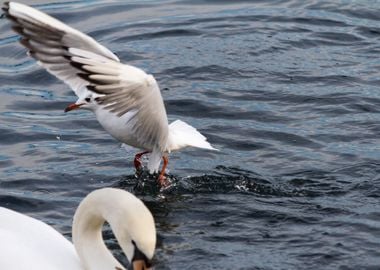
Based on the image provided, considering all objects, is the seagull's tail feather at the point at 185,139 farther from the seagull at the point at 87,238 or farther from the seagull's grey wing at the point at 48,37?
the seagull at the point at 87,238

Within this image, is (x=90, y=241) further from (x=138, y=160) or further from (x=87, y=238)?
(x=138, y=160)

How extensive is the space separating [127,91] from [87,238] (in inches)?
87.2

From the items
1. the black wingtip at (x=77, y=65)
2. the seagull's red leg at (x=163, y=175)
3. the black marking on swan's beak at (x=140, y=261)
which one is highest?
the black wingtip at (x=77, y=65)

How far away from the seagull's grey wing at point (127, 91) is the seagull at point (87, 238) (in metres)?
1.75

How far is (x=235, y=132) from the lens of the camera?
33.4 feet

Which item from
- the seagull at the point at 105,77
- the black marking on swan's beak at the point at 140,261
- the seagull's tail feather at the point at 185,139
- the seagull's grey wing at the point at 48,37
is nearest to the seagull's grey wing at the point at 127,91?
the seagull at the point at 105,77

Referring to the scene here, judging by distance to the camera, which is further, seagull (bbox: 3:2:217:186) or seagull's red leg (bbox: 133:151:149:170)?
seagull's red leg (bbox: 133:151:149:170)

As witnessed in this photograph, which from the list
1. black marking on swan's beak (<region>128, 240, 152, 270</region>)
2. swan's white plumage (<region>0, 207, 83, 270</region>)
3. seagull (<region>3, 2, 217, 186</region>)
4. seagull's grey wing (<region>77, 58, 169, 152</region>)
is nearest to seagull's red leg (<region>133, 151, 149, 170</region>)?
seagull (<region>3, 2, 217, 186</region>)

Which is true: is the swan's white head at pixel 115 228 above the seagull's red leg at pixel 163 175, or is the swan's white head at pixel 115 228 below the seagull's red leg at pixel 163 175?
above

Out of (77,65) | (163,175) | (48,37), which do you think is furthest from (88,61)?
(163,175)

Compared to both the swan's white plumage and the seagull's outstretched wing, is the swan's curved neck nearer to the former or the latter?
the swan's white plumage

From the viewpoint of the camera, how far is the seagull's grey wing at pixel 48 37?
26.0 feet

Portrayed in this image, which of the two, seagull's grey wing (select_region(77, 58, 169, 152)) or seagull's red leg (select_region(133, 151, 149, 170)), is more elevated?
seagull's grey wing (select_region(77, 58, 169, 152))

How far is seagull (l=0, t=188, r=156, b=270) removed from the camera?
5559 mm
